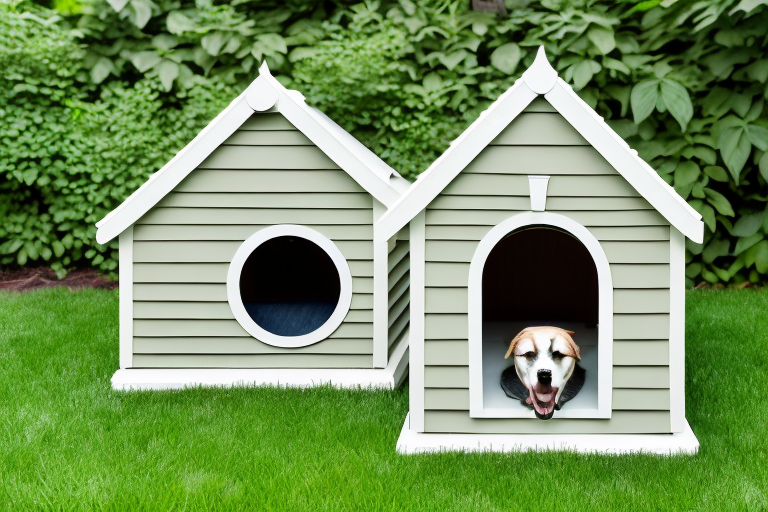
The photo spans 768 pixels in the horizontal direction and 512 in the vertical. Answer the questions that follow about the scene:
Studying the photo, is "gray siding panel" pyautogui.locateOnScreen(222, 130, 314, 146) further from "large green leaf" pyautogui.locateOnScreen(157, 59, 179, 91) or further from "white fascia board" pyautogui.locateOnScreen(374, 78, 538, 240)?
"large green leaf" pyautogui.locateOnScreen(157, 59, 179, 91)

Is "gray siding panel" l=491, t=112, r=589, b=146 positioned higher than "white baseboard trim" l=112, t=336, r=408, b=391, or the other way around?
"gray siding panel" l=491, t=112, r=589, b=146

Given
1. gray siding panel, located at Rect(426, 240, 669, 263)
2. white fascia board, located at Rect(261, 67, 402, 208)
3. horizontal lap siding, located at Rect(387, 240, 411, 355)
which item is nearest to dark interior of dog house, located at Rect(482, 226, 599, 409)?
horizontal lap siding, located at Rect(387, 240, 411, 355)

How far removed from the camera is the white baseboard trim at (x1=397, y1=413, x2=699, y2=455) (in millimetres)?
3664

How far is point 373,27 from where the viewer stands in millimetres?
7434

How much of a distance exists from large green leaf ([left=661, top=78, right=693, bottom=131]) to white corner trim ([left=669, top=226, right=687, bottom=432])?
128 inches

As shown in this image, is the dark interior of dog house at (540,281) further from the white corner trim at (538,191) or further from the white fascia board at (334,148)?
the white corner trim at (538,191)

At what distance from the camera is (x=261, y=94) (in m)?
4.52

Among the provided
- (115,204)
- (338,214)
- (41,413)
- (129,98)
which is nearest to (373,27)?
(129,98)

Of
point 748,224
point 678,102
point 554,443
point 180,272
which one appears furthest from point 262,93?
point 748,224

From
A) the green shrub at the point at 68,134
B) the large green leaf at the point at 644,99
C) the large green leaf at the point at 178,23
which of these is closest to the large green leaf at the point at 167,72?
the green shrub at the point at 68,134

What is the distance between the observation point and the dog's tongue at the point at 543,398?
367 centimetres

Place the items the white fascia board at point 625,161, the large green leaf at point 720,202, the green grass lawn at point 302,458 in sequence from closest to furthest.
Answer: the green grass lawn at point 302,458
the white fascia board at point 625,161
the large green leaf at point 720,202

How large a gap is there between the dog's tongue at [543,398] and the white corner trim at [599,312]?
0.25 ft

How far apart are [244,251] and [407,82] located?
11.1 ft
